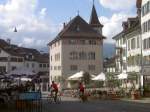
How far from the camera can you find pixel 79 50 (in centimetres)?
12025

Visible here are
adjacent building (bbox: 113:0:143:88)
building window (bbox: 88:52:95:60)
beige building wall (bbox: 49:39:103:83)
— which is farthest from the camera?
building window (bbox: 88:52:95:60)

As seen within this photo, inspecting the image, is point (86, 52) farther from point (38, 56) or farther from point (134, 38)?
point (38, 56)

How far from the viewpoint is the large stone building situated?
119750 mm

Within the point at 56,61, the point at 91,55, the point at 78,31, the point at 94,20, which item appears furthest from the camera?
the point at 94,20

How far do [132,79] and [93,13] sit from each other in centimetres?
5744

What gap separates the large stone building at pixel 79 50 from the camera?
11975 cm

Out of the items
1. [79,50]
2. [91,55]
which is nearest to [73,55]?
[79,50]

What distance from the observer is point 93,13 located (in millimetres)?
141000

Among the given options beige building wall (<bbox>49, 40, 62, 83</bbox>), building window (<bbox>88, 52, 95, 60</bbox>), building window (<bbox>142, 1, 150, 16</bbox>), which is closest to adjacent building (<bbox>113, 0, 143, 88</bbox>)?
building window (<bbox>142, 1, 150, 16</bbox>)

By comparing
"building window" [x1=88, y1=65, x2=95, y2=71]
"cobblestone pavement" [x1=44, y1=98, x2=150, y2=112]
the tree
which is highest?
"building window" [x1=88, y1=65, x2=95, y2=71]

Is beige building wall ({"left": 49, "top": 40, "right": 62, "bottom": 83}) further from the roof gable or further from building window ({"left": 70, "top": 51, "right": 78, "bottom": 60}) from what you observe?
building window ({"left": 70, "top": 51, "right": 78, "bottom": 60})

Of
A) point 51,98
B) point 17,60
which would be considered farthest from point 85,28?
point 51,98

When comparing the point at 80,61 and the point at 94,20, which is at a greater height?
the point at 94,20

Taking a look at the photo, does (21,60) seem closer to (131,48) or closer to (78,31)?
(78,31)
